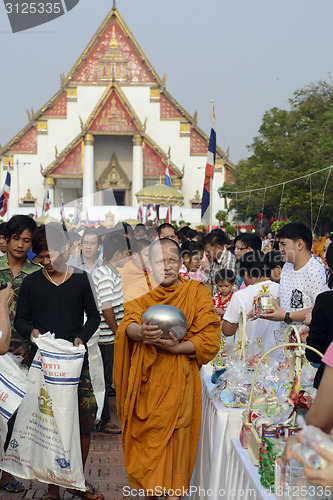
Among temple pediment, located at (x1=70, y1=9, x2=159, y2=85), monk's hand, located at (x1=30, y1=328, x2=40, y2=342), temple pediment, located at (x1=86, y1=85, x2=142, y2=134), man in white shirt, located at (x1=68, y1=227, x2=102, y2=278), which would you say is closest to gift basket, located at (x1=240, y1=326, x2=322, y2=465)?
monk's hand, located at (x1=30, y1=328, x2=40, y2=342)

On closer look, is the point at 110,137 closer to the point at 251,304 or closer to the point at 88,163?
the point at 88,163

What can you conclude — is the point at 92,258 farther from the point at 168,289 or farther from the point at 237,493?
the point at 237,493

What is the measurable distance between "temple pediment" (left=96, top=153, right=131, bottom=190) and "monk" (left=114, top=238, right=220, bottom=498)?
37017mm

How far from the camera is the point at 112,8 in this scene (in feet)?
138

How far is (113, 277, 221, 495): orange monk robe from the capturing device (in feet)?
11.1

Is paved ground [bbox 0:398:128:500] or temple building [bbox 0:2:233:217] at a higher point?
temple building [bbox 0:2:233:217]

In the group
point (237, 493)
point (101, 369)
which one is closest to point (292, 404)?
point (237, 493)

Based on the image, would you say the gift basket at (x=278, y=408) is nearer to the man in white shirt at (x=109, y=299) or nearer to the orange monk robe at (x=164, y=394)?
the orange monk robe at (x=164, y=394)

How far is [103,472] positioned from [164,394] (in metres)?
1.33

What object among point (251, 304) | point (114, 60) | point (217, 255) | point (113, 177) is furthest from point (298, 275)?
point (114, 60)

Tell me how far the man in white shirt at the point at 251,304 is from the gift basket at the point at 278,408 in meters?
1.03

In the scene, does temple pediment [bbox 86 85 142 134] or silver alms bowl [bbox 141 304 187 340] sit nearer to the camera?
silver alms bowl [bbox 141 304 187 340]

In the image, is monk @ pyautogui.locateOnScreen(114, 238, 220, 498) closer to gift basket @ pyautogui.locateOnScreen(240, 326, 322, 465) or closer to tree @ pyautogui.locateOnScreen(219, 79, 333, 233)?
gift basket @ pyautogui.locateOnScreen(240, 326, 322, 465)

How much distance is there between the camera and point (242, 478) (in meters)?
2.73
